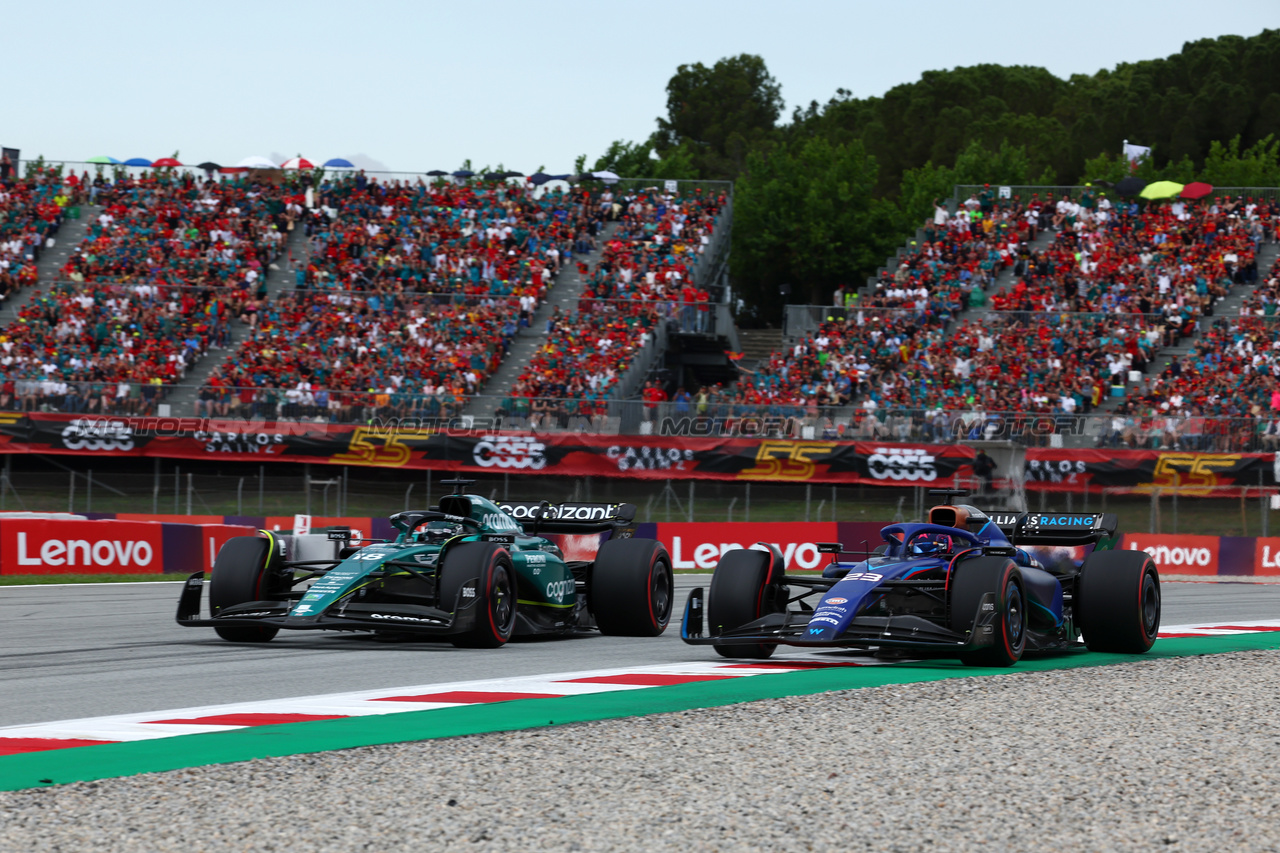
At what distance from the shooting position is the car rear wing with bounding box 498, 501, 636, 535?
51.4ft

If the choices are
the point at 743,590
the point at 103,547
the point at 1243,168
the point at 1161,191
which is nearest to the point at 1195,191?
the point at 1161,191

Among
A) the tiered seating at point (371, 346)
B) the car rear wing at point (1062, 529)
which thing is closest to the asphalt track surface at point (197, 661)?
the car rear wing at point (1062, 529)

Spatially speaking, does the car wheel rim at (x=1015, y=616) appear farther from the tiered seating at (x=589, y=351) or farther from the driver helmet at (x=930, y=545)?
the tiered seating at (x=589, y=351)

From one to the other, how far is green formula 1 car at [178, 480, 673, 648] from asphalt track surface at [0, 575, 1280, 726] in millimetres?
227

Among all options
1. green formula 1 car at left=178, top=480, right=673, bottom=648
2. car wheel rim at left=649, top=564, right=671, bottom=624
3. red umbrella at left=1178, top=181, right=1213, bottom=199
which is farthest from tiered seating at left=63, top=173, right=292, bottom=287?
car wheel rim at left=649, top=564, right=671, bottom=624

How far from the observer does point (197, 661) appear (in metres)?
12.1

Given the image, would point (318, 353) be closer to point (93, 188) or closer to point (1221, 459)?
point (93, 188)

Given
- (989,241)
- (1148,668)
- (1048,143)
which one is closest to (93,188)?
(989,241)

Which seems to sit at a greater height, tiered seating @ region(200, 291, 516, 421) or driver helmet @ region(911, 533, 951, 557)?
tiered seating @ region(200, 291, 516, 421)

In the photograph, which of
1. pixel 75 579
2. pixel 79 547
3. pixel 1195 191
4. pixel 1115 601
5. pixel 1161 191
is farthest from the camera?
pixel 1195 191

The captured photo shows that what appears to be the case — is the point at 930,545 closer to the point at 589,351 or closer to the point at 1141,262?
the point at 589,351

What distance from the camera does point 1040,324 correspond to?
120 feet

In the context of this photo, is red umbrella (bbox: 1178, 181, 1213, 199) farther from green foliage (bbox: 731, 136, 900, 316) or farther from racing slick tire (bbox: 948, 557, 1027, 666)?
racing slick tire (bbox: 948, 557, 1027, 666)

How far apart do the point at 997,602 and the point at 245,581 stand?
245 inches
